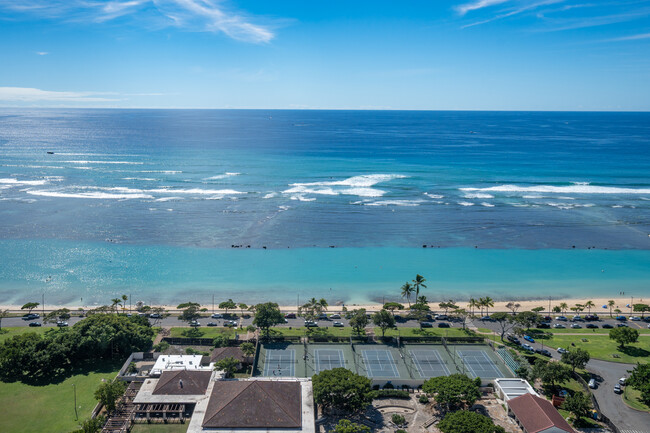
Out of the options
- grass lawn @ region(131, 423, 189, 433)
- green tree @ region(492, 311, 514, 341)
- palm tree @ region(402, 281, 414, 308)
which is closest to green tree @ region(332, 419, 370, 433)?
grass lawn @ region(131, 423, 189, 433)

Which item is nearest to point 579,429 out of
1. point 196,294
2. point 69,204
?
point 196,294

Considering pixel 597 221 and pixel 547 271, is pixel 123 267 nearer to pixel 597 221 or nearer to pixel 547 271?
pixel 547 271

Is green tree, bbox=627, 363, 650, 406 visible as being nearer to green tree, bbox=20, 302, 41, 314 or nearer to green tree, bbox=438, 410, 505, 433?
green tree, bbox=438, 410, 505, 433

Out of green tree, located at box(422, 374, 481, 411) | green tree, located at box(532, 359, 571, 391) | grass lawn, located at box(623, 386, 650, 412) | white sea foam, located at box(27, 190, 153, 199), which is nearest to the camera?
green tree, located at box(422, 374, 481, 411)

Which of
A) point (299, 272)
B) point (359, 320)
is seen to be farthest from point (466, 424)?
point (299, 272)

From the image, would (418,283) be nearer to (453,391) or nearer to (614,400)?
(453,391)

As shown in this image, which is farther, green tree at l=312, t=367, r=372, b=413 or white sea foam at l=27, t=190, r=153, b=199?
white sea foam at l=27, t=190, r=153, b=199

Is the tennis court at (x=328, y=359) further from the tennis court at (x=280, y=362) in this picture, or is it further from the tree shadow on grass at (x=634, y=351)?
the tree shadow on grass at (x=634, y=351)
